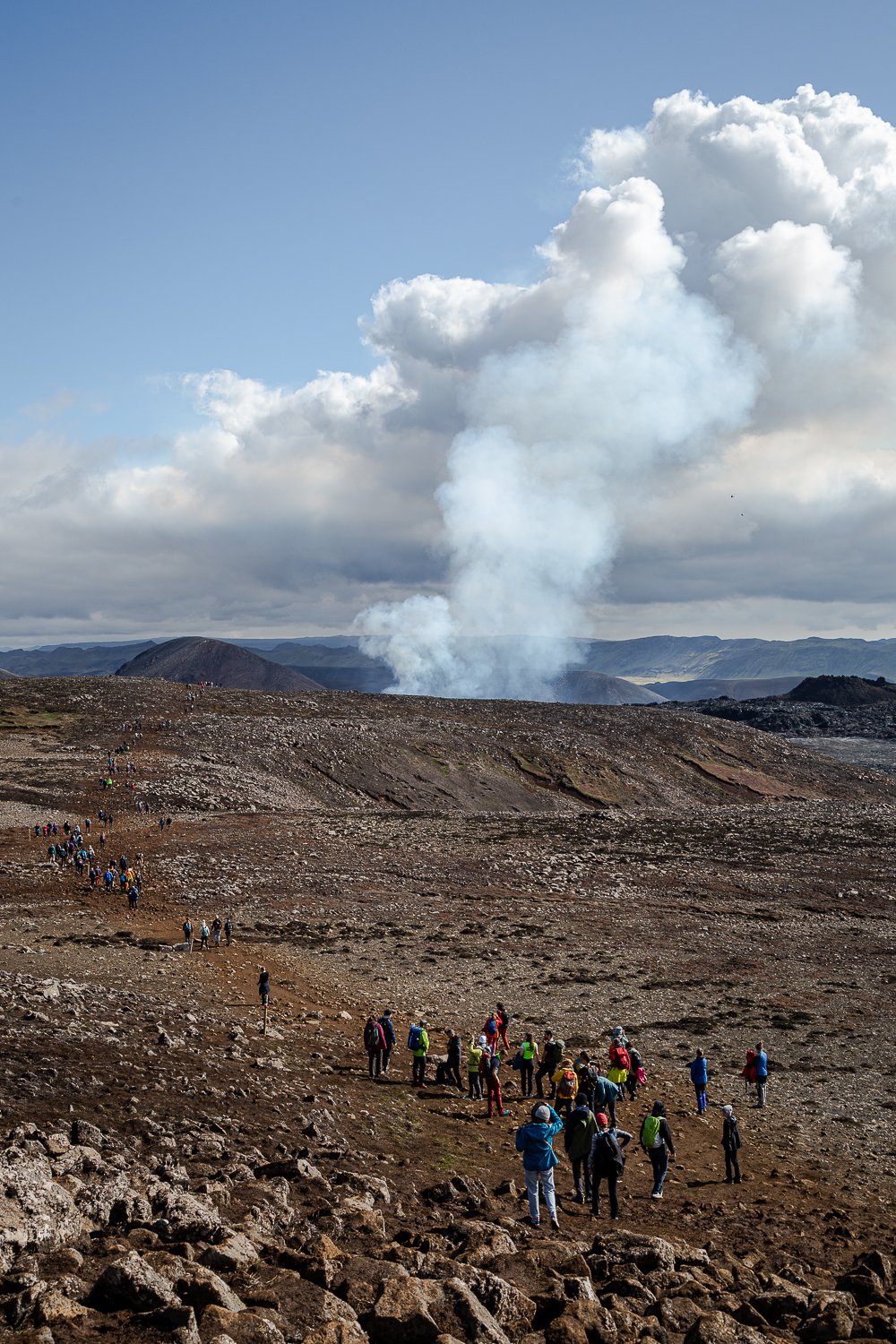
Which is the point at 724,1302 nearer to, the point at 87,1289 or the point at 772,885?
the point at 87,1289

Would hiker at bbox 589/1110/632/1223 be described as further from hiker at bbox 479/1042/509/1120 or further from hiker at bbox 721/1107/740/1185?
hiker at bbox 479/1042/509/1120

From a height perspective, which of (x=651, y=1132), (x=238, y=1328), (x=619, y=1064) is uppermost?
(x=238, y=1328)

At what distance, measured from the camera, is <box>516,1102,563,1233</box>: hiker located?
12.2m

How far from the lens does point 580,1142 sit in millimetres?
14086

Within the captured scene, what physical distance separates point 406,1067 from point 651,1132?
746 centimetres

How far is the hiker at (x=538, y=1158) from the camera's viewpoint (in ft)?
40.2

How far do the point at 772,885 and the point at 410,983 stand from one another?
25034mm

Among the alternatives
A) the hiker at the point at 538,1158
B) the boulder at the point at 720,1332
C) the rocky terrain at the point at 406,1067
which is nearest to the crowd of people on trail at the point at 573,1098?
the hiker at the point at 538,1158

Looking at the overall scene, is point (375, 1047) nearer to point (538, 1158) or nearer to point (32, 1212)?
point (538, 1158)

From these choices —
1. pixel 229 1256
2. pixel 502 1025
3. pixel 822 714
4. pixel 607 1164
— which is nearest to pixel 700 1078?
pixel 502 1025

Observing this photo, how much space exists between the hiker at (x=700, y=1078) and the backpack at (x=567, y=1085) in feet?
12.4

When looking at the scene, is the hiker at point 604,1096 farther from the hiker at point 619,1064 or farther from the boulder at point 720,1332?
the boulder at point 720,1332

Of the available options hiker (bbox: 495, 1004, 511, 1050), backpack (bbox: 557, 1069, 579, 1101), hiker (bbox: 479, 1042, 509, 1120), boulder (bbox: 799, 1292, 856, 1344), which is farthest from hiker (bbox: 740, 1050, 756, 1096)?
boulder (bbox: 799, 1292, 856, 1344)

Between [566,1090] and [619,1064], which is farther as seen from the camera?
[619,1064]
